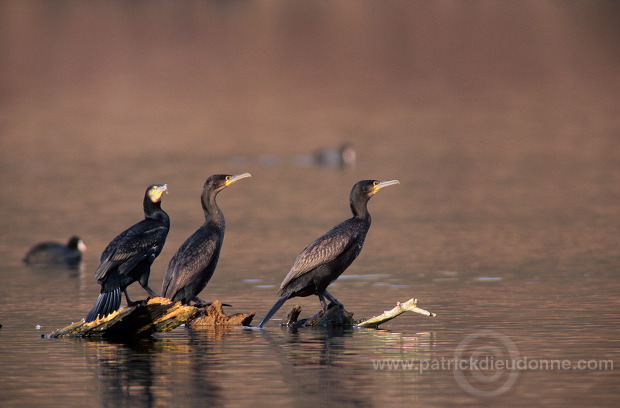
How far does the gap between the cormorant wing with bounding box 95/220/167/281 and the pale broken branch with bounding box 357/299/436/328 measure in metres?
2.64

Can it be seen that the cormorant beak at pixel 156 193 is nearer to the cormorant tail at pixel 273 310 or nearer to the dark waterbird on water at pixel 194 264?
the dark waterbird on water at pixel 194 264

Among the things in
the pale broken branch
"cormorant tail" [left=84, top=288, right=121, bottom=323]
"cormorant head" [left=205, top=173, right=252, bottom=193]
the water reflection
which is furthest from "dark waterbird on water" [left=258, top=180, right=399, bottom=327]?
the water reflection

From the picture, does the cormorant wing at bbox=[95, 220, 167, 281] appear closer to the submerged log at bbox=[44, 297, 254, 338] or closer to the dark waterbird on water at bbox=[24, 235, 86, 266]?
the submerged log at bbox=[44, 297, 254, 338]

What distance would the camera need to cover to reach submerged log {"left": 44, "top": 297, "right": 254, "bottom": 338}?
52.0ft

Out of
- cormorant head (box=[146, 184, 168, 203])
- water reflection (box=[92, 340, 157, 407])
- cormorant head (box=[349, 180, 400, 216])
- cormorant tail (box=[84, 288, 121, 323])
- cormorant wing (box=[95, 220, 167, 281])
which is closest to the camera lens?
water reflection (box=[92, 340, 157, 407])

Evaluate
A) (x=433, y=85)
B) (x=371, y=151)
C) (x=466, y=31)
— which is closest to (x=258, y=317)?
(x=371, y=151)

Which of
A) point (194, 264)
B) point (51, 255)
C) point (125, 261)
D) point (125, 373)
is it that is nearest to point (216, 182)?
point (194, 264)

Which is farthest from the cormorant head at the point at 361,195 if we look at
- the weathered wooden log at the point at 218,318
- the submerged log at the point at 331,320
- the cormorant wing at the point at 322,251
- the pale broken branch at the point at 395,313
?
the weathered wooden log at the point at 218,318

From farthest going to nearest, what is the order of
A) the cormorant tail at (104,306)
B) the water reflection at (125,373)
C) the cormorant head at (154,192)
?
1. the cormorant head at (154,192)
2. the cormorant tail at (104,306)
3. the water reflection at (125,373)

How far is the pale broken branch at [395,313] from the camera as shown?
15.9m

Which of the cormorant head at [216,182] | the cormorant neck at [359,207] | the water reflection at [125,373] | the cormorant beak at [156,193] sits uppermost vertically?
the cormorant head at [216,182]

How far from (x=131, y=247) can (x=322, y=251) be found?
2278 millimetres

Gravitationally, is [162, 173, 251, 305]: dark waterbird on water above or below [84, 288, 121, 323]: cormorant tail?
above

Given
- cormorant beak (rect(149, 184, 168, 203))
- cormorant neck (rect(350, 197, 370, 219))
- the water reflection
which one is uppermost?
cormorant beak (rect(149, 184, 168, 203))
